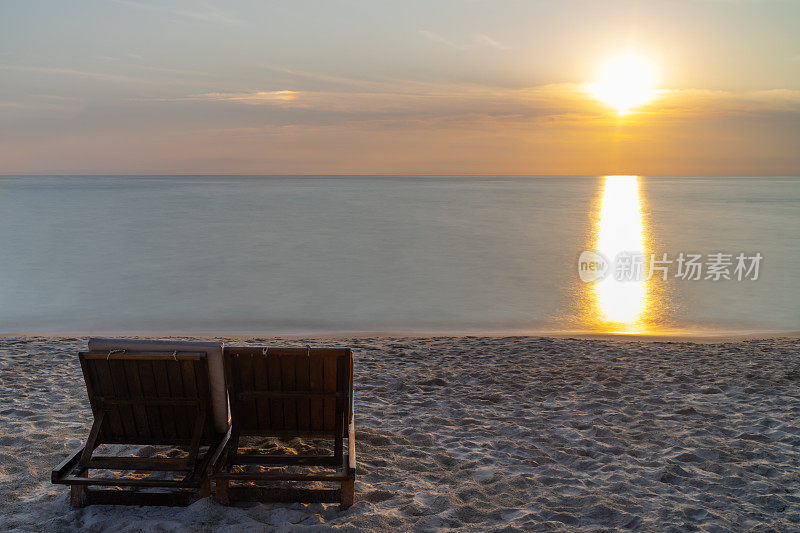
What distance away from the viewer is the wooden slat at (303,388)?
3.88m

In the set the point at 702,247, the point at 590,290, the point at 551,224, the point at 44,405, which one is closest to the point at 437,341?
the point at 44,405

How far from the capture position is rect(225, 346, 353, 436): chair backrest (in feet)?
12.5

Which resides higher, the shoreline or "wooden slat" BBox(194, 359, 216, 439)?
"wooden slat" BBox(194, 359, 216, 439)

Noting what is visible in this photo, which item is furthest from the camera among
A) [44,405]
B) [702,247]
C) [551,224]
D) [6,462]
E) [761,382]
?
[551,224]

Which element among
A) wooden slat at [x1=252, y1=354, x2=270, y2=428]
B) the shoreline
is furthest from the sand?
the shoreline

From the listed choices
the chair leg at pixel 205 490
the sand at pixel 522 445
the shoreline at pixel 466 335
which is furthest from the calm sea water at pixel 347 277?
the chair leg at pixel 205 490

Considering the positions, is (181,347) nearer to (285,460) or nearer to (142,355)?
(142,355)

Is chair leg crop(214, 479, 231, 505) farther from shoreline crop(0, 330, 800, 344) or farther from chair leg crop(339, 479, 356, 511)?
shoreline crop(0, 330, 800, 344)

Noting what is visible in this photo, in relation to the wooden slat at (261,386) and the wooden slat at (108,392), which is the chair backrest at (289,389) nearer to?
the wooden slat at (261,386)

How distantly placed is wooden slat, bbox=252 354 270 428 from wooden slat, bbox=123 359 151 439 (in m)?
0.65

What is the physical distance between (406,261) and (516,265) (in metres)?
3.67

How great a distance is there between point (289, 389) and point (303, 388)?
0.29ft

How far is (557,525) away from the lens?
3.74m

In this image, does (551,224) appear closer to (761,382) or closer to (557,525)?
(761,382)
